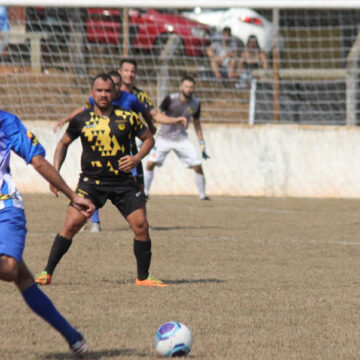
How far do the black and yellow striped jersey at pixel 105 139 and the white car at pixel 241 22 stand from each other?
10564 mm

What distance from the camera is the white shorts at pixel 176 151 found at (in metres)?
15.7

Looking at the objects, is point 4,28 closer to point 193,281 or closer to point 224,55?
point 224,55

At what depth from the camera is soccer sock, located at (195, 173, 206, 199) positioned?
1614 cm

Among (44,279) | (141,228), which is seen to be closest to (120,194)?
(141,228)

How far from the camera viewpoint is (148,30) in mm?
Answer: 19047

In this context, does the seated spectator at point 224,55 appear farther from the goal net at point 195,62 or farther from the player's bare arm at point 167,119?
the player's bare arm at point 167,119

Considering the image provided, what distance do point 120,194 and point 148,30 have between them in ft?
37.3

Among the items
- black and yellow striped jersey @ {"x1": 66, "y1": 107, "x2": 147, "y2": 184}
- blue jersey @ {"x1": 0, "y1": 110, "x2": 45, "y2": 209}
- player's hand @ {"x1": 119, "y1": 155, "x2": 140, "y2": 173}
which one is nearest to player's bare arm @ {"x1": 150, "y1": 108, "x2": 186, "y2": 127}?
black and yellow striped jersey @ {"x1": 66, "y1": 107, "x2": 147, "y2": 184}

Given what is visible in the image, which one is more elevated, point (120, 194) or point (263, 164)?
point (120, 194)

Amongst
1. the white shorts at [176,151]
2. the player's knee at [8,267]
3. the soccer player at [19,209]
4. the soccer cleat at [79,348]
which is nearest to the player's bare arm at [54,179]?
the soccer player at [19,209]

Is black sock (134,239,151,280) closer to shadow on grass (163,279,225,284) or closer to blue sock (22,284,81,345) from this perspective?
shadow on grass (163,279,225,284)

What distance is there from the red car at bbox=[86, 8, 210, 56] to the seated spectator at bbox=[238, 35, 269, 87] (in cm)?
85

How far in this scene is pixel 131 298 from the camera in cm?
757

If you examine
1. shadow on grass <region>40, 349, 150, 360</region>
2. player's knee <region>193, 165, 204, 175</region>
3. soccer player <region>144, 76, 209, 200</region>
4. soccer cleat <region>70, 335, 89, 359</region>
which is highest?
soccer cleat <region>70, 335, 89, 359</region>
